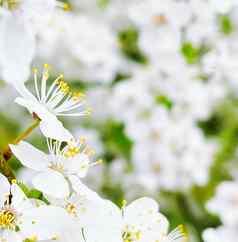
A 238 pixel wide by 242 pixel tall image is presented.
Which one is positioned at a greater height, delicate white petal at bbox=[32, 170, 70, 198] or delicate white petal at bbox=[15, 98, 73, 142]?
delicate white petal at bbox=[15, 98, 73, 142]

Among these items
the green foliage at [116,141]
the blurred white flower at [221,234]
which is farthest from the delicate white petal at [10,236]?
the green foliage at [116,141]

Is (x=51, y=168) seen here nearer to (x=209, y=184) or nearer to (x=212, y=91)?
(x=212, y=91)

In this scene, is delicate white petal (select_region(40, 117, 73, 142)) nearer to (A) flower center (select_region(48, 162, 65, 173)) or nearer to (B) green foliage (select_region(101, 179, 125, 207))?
(A) flower center (select_region(48, 162, 65, 173))

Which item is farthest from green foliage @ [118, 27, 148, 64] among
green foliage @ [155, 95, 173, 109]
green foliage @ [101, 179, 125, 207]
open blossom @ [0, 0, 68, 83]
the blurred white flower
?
open blossom @ [0, 0, 68, 83]

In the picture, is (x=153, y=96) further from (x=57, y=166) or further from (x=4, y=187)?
(x=4, y=187)

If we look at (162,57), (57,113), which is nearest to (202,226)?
(162,57)

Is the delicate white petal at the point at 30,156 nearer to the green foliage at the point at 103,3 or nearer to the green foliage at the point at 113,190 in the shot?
the green foliage at the point at 113,190

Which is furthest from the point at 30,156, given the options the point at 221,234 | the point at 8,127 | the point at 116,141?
the point at 8,127
